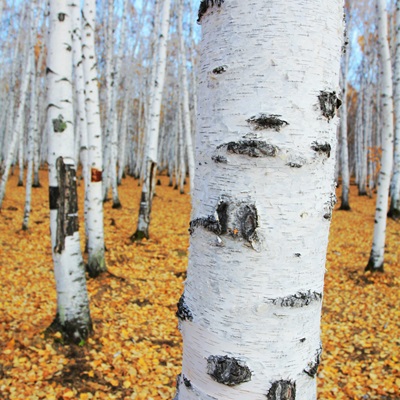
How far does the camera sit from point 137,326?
4.36 m

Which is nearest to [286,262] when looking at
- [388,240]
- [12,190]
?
[388,240]

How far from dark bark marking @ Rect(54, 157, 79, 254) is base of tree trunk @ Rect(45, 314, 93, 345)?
82 centimetres

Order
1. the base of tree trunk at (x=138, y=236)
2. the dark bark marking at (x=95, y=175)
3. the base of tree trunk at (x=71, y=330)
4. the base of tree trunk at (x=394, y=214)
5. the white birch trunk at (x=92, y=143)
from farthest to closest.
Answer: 1. the base of tree trunk at (x=394, y=214)
2. the base of tree trunk at (x=138, y=236)
3. the white birch trunk at (x=92, y=143)
4. the dark bark marking at (x=95, y=175)
5. the base of tree trunk at (x=71, y=330)

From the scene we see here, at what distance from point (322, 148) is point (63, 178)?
3222 mm

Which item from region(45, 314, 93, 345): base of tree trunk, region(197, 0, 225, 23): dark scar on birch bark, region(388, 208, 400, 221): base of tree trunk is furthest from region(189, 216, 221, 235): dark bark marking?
region(388, 208, 400, 221): base of tree trunk

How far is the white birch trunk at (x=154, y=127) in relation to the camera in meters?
7.39

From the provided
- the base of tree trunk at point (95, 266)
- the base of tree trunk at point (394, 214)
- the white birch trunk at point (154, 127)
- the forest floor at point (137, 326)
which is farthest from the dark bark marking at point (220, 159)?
the base of tree trunk at point (394, 214)

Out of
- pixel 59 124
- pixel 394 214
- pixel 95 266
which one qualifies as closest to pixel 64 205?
pixel 59 124

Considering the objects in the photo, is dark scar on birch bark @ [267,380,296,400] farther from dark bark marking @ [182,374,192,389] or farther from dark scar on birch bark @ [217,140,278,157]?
dark scar on birch bark @ [217,140,278,157]

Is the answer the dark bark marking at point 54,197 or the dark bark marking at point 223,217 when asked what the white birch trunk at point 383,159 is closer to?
the dark bark marking at point 54,197

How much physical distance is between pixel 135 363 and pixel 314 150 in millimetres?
3506

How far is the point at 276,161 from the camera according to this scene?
2.45 feet

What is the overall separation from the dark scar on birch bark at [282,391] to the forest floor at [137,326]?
9.20 ft

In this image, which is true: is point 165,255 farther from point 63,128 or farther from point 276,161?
point 276,161
